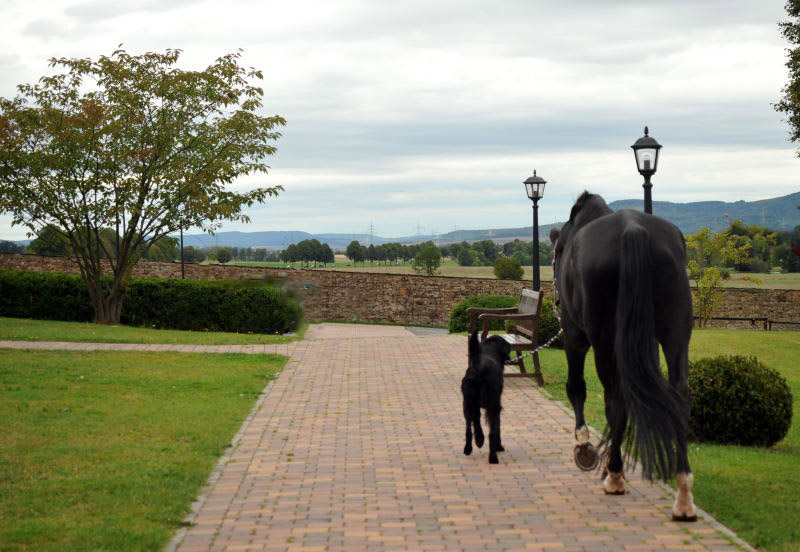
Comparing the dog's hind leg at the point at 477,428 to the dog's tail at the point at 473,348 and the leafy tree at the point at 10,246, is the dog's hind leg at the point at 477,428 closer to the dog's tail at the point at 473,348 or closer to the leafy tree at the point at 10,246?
the dog's tail at the point at 473,348

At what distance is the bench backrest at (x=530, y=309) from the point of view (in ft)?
39.3

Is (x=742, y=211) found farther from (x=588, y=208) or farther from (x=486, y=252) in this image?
(x=588, y=208)

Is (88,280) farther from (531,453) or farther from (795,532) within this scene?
(795,532)

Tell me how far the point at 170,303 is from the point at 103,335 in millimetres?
4339

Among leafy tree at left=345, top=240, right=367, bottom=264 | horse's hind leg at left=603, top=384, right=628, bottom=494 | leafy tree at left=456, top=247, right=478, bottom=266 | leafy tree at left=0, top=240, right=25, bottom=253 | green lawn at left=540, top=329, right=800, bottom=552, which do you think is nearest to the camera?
green lawn at left=540, top=329, right=800, bottom=552

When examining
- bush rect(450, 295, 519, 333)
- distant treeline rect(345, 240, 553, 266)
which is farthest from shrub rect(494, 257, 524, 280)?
bush rect(450, 295, 519, 333)

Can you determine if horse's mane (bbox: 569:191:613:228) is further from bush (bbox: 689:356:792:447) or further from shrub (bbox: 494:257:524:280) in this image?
shrub (bbox: 494:257:524:280)

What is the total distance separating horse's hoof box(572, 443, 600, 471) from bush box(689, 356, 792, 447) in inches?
82.3

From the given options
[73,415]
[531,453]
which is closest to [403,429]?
[531,453]

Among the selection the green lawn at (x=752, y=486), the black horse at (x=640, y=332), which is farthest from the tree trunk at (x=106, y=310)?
the black horse at (x=640, y=332)

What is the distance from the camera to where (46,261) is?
32.8 meters

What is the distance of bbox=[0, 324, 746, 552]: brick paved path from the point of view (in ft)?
17.3

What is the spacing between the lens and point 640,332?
559 cm

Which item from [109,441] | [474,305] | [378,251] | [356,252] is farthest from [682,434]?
[378,251]
